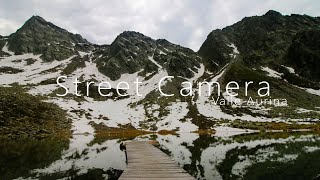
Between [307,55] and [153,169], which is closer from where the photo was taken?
[153,169]

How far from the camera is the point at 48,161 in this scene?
135 ft

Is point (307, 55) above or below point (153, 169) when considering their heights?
above

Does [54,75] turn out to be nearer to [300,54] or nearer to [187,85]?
[187,85]

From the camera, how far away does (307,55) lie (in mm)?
188500

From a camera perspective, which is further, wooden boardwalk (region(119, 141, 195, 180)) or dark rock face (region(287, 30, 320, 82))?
dark rock face (region(287, 30, 320, 82))

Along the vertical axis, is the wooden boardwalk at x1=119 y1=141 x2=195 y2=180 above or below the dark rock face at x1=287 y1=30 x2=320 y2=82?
below

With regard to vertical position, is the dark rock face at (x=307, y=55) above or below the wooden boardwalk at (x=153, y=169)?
above

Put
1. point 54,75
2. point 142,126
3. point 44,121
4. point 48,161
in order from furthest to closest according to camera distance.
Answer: point 54,75
point 142,126
point 44,121
point 48,161

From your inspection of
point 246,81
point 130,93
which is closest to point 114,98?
point 130,93

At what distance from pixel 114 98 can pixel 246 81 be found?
64.6 m

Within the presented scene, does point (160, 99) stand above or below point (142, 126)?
above

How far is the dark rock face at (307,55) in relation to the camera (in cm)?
18131

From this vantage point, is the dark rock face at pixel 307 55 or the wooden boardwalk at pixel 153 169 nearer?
the wooden boardwalk at pixel 153 169

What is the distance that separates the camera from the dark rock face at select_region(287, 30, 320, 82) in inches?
7138
